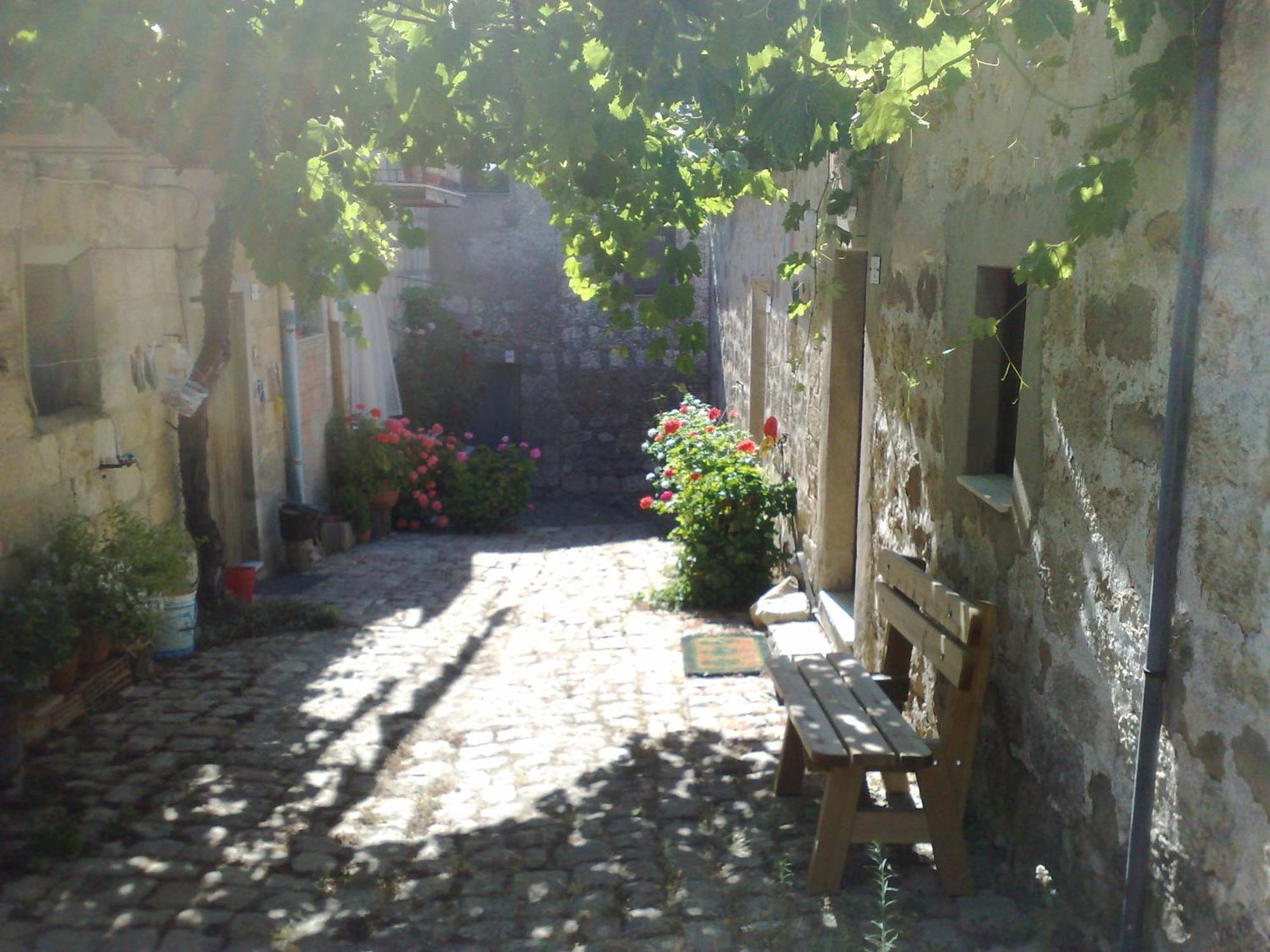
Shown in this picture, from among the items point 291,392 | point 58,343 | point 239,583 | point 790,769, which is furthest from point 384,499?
point 790,769

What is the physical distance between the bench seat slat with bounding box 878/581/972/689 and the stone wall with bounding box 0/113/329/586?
3.67 meters

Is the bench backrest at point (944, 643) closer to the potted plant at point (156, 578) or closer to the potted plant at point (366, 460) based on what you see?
the potted plant at point (156, 578)

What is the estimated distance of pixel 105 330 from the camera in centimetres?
630

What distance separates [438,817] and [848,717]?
1.56 metres

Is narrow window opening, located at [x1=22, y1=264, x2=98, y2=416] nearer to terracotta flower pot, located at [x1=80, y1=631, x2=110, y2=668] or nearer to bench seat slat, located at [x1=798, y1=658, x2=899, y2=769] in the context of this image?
terracotta flower pot, located at [x1=80, y1=631, x2=110, y2=668]

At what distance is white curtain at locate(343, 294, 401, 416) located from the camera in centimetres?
1151

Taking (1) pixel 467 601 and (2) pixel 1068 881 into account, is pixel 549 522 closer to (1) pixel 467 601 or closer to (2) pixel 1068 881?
(1) pixel 467 601

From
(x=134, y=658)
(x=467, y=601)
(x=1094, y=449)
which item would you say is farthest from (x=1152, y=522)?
(x=467, y=601)

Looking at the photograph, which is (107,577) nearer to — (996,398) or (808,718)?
(808,718)

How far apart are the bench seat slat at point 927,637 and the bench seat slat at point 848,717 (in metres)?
0.26

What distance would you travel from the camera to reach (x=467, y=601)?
26.3 ft

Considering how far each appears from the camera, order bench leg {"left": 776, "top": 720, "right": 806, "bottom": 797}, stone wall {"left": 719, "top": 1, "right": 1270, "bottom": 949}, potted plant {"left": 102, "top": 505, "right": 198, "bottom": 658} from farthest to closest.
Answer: potted plant {"left": 102, "top": 505, "right": 198, "bottom": 658}
bench leg {"left": 776, "top": 720, "right": 806, "bottom": 797}
stone wall {"left": 719, "top": 1, "right": 1270, "bottom": 949}

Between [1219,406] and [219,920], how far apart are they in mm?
2920

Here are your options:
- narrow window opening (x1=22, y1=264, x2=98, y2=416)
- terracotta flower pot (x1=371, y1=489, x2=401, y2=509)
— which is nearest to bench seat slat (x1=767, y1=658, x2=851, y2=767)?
narrow window opening (x1=22, y1=264, x2=98, y2=416)
